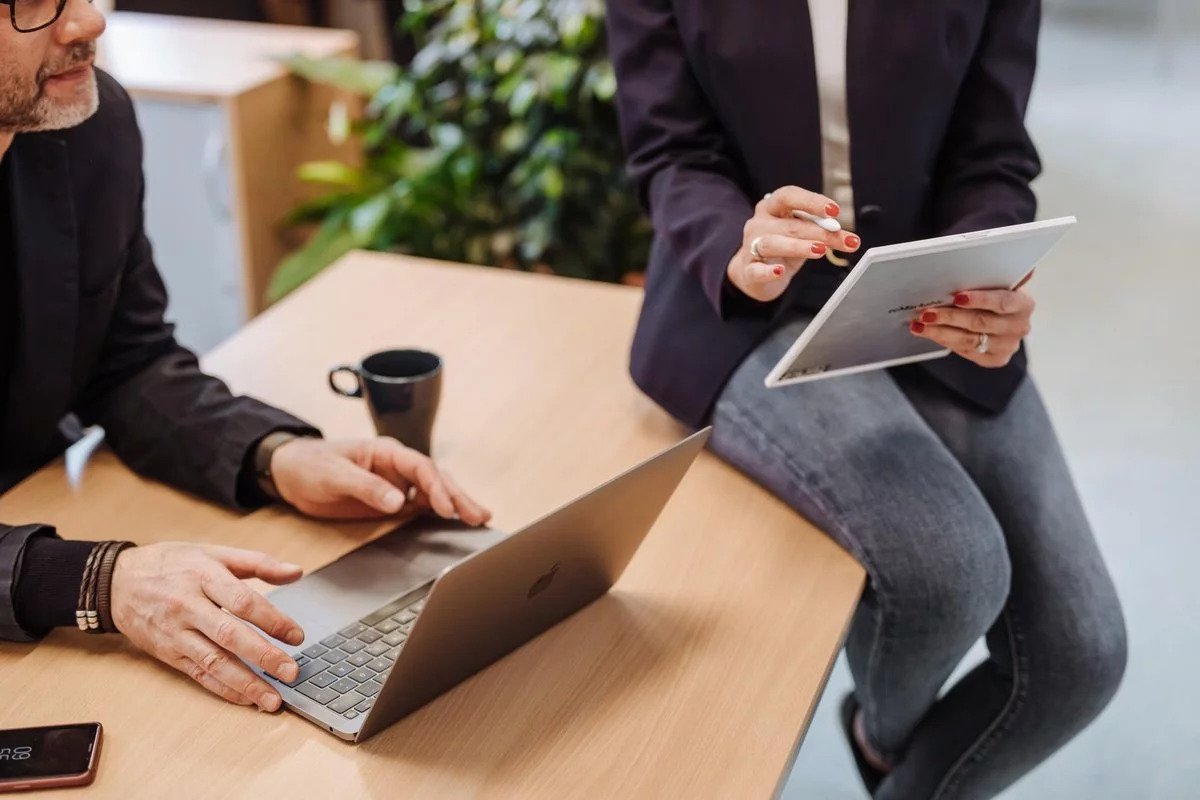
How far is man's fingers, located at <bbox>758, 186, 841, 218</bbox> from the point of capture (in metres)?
1.16

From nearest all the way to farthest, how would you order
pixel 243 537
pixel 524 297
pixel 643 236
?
1. pixel 243 537
2. pixel 524 297
3. pixel 643 236

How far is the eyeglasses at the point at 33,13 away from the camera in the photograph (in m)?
1.14

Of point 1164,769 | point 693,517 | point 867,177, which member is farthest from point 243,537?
point 1164,769

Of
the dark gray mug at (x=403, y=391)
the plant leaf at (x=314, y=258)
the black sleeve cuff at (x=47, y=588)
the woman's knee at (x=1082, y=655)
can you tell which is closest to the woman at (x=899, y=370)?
the woman's knee at (x=1082, y=655)

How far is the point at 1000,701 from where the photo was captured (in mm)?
1455

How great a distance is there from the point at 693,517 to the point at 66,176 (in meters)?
0.70

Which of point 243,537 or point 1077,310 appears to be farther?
point 1077,310

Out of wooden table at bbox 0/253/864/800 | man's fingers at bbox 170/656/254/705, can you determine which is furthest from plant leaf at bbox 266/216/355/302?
man's fingers at bbox 170/656/254/705

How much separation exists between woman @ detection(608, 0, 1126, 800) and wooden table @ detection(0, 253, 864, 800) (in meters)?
0.10

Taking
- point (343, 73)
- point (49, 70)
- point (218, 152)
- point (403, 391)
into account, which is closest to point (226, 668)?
point (403, 391)

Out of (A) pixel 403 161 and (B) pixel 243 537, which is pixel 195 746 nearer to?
(B) pixel 243 537

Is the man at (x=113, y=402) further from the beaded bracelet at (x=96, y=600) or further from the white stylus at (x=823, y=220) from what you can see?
the white stylus at (x=823, y=220)

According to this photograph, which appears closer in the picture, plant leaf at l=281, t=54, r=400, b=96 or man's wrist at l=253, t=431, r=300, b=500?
man's wrist at l=253, t=431, r=300, b=500

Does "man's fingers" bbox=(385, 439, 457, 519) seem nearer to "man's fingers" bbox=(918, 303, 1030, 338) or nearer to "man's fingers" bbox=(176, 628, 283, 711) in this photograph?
"man's fingers" bbox=(176, 628, 283, 711)
